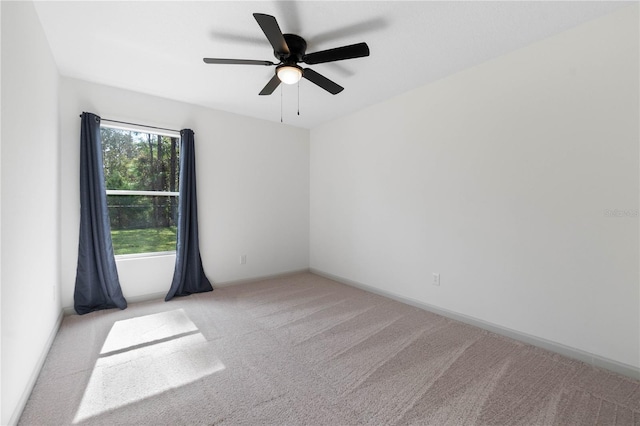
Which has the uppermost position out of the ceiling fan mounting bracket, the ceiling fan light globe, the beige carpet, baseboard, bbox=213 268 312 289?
the ceiling fan mounting bracket

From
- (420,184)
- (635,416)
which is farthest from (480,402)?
(420,184)

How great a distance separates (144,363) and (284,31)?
2734mm

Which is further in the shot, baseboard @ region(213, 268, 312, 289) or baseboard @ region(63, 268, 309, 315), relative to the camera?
baseboard @ region(213, 268, 312, 289)

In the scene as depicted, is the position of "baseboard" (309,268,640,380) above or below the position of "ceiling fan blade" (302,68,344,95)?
below

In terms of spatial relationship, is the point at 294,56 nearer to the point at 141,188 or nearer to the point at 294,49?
the point at 294,49

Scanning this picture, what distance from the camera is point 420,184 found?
318cm

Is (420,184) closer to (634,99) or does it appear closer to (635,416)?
(634,99)

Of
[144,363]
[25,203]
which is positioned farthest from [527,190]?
[25,203]

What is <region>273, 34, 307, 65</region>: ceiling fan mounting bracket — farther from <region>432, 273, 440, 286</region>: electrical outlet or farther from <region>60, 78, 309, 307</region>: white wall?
<region>432, 273, 440, 286</region>: electrical outlet

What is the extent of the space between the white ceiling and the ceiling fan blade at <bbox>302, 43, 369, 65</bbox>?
0.25 m

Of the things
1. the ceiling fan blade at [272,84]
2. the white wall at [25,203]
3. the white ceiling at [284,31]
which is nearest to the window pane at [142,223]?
→ the white wall at [25,203]

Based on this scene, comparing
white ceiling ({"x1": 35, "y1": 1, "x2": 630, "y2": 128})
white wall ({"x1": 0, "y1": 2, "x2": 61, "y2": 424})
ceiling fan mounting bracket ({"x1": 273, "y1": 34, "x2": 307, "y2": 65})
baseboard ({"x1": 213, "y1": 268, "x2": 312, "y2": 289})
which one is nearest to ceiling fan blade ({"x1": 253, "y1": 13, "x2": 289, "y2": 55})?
ceiling fan mounting bracket ({"x1": 273, "y1": 34, "x2": 307, "y2": 65})

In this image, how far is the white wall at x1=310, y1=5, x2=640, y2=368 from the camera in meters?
1.97

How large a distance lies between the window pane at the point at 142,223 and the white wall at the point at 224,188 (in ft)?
Result: 0.62
